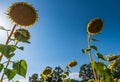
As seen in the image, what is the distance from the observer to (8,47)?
462 cm

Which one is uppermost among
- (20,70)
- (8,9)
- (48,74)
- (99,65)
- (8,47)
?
(48,74)

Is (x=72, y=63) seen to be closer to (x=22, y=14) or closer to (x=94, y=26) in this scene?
(x=94, y=26)

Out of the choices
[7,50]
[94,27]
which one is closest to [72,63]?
[94,27]

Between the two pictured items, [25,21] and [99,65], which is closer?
[25,21]

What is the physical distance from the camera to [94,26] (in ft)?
29.8

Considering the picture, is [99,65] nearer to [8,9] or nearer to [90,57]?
[90,57]

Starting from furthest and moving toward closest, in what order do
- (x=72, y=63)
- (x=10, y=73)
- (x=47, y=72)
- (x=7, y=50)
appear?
1. (x=72, y=63)
2. (x=47, y=72)
3. (x=10, y=73)
4. (x=7, y=50)

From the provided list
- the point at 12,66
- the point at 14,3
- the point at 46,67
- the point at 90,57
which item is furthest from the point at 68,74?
the point at 12,66

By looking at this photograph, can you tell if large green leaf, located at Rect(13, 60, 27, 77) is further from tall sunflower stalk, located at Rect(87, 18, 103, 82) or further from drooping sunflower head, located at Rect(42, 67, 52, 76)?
drooping sunflower head, located at Rect(42, 67, 52, 76)

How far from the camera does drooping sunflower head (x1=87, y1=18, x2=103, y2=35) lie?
9.04 metres

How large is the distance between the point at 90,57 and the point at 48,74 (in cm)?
531

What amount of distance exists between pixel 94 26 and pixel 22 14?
12.1ft

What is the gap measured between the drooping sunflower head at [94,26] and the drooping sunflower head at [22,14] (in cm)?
327

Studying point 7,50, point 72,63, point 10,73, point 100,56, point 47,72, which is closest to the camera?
point 7,50
